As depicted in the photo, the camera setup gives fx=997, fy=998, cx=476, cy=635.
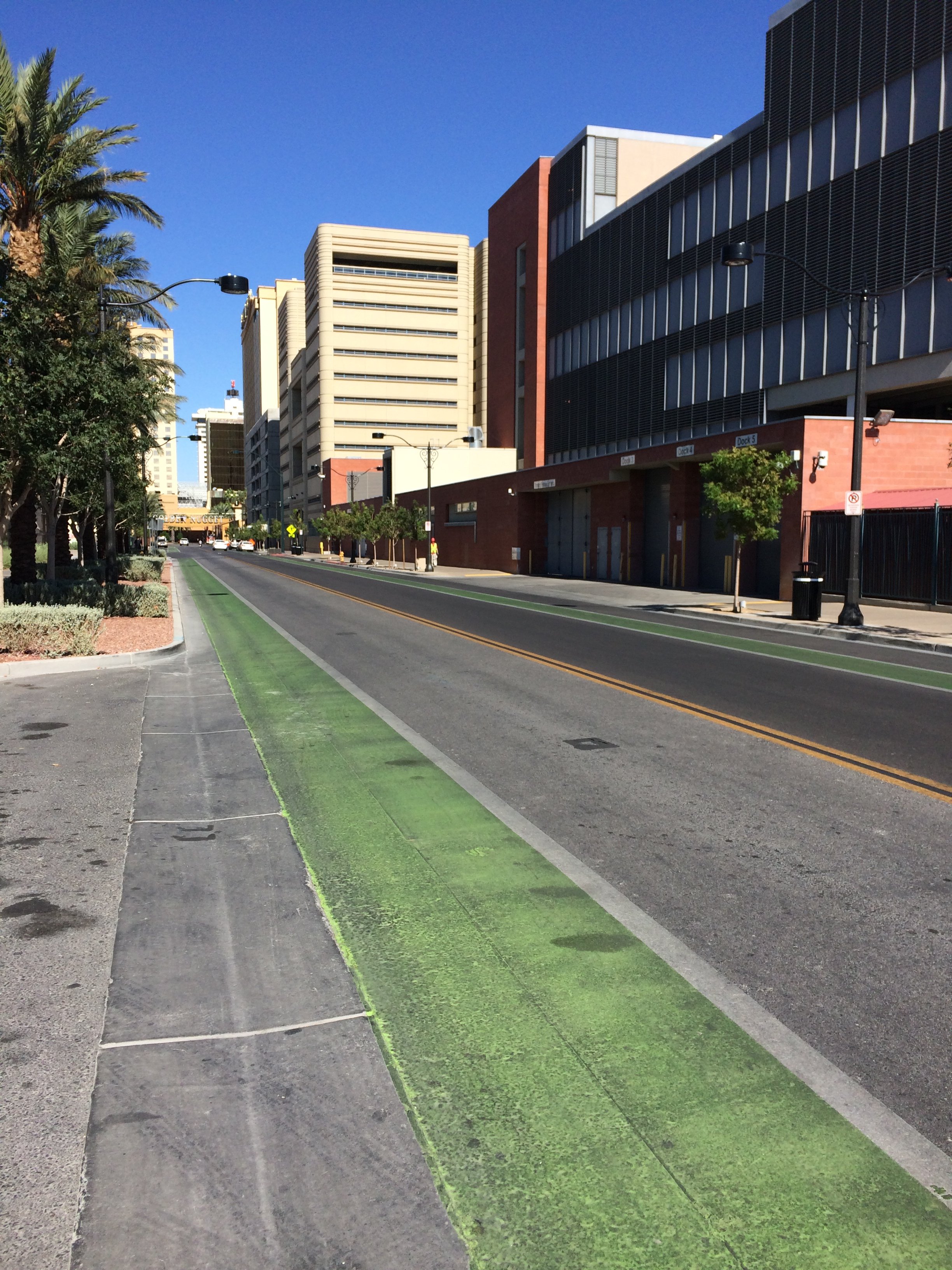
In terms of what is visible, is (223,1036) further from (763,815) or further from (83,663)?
(83,663)

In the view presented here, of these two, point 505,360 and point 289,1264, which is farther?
point 505,360

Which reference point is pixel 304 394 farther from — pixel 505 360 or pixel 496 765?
pixel 496 765

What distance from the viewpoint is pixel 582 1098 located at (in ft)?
11.1

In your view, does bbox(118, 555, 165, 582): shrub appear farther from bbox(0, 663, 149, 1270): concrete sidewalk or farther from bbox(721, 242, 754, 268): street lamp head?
bbox(0, 663, 149, 1270): concrete sidewalk

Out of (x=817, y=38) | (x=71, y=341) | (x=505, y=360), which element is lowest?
(x=71, y=341)

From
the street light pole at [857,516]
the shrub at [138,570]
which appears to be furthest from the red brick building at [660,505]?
the shrub at [138,570]

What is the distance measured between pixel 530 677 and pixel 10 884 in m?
8.70

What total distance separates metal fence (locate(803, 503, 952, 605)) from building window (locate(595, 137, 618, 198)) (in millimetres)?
35269

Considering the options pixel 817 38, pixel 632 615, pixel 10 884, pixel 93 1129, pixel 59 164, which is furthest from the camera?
pixel 817 38

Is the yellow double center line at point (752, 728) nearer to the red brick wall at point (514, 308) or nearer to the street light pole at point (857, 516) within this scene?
the street light pole at point (857, 516)

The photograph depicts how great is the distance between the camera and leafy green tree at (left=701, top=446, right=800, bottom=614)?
25.5 metres

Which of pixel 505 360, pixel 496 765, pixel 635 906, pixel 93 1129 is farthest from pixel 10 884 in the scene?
pixel 505 360

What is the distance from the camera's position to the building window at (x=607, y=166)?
56.4 meters

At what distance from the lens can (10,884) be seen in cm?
554
